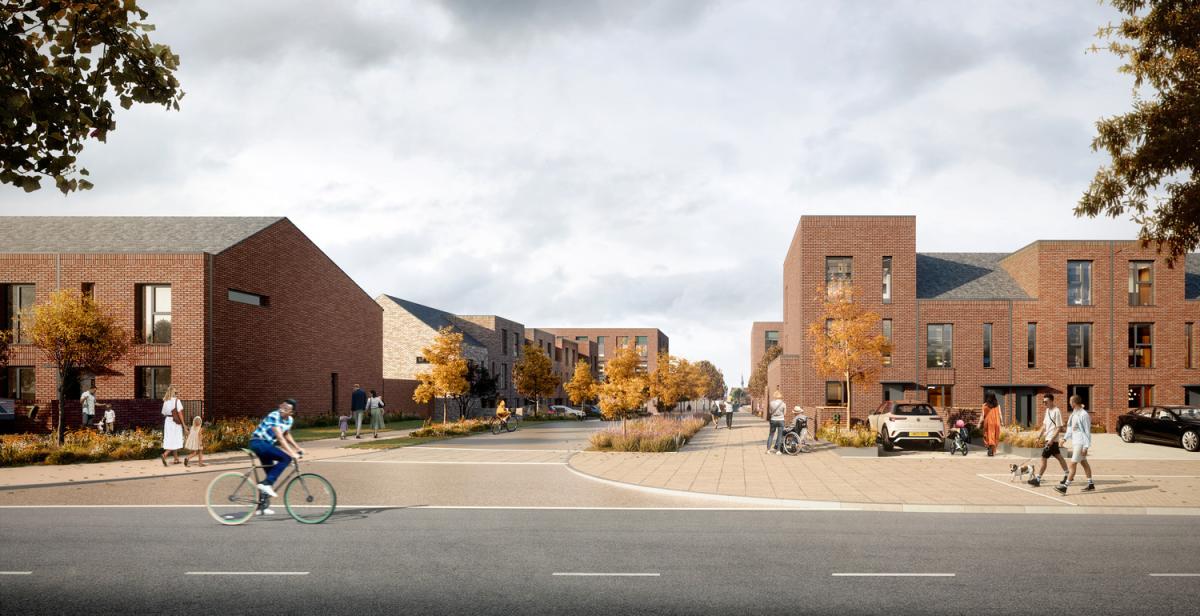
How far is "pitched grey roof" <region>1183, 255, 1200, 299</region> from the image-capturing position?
39.6 metres

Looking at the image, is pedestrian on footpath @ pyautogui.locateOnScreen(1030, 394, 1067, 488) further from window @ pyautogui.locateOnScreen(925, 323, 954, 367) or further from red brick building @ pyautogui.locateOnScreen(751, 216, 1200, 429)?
window @ pyautogui.locateOnScreen(925, 323, 954, 367)

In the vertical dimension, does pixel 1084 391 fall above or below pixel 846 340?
below

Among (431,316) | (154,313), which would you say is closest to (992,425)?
(154,313)

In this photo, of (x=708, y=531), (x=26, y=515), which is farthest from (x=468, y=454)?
(x=708, y=531)

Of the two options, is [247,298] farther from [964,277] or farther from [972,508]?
[964,277]

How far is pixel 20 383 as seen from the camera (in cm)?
3139

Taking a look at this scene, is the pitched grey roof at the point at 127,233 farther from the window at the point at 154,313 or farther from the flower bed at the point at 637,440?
the flower bed at the point at 637,440

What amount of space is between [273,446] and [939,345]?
3622cm

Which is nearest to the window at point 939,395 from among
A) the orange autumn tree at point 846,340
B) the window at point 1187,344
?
the orange autumn tree at point 846,340

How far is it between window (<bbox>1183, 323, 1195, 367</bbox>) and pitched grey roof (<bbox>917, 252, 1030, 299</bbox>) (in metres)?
7.44

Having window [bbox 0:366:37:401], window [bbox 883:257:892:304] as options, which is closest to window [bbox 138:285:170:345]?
window [bbox 0:366:37:401]

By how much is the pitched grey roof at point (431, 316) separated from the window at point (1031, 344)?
36.8 m

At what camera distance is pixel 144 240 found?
34594 millimetres

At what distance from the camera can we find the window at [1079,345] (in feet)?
128
